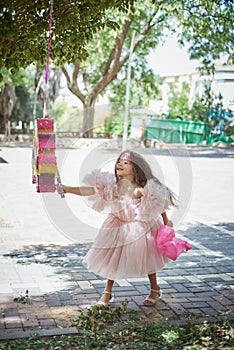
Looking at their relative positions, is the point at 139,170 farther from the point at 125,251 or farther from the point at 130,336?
the point at 130,336

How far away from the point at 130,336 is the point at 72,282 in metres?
1.46

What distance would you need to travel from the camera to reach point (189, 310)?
479 cm

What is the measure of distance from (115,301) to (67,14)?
2.47m

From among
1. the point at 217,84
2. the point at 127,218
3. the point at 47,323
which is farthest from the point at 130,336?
the point at 217,84

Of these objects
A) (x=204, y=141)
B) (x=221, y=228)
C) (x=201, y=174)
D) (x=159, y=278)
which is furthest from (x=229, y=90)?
(x=159, y=278)

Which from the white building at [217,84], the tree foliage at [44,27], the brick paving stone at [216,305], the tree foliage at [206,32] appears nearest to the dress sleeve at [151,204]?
the brick paving stone at [216,305]

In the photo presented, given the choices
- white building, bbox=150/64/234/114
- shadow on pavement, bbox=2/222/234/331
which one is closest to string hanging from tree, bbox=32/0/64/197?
shadow on pavement, bbox=2/222/234/331

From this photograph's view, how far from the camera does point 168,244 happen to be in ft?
14.8

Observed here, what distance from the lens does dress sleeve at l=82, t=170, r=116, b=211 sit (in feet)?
15.0

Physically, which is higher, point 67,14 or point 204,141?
point 67,14

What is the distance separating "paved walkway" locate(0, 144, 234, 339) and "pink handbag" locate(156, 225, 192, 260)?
0.54 m

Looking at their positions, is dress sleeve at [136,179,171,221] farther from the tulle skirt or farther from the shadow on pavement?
the shadow on pavement

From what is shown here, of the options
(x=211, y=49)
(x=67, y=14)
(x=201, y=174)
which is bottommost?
(x=201, y=174)

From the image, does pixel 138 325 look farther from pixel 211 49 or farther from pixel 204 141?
pixel 204 141
